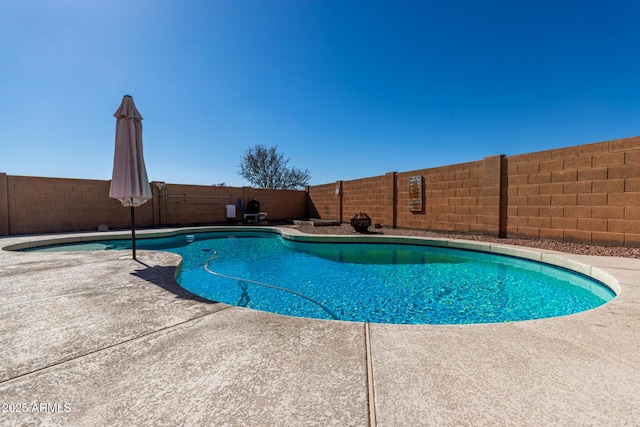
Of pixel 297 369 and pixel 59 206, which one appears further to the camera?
pixel 59 206

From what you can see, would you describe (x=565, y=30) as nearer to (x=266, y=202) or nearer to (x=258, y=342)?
(x=258, y=342)

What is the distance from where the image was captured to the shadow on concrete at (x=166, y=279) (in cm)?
247

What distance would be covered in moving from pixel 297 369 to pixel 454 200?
26.0 feet

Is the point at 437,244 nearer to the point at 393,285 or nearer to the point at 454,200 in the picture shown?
the point at 454,200

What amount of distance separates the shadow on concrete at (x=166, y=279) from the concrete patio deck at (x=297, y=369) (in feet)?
0.72

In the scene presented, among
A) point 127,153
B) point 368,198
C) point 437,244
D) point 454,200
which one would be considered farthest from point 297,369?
point 368,198

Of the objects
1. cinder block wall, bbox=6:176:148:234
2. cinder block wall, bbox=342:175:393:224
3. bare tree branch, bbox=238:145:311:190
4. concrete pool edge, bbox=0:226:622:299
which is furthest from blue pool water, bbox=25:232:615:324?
bare tree branch, bbox=238:145:311:190

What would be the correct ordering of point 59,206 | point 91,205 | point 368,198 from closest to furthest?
1. point 59,206
2. point 91,205
3. point 368,198

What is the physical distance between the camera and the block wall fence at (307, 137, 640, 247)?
5.02 meters

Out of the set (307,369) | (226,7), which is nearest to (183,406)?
(307,369)

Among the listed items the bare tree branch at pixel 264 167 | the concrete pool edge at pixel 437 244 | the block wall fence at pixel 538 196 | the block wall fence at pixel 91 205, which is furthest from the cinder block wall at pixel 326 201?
the bare tree branch at pixel 264 167

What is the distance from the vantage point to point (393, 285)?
4168mm

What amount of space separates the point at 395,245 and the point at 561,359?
616 centimetres

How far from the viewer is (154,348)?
1.55 m
